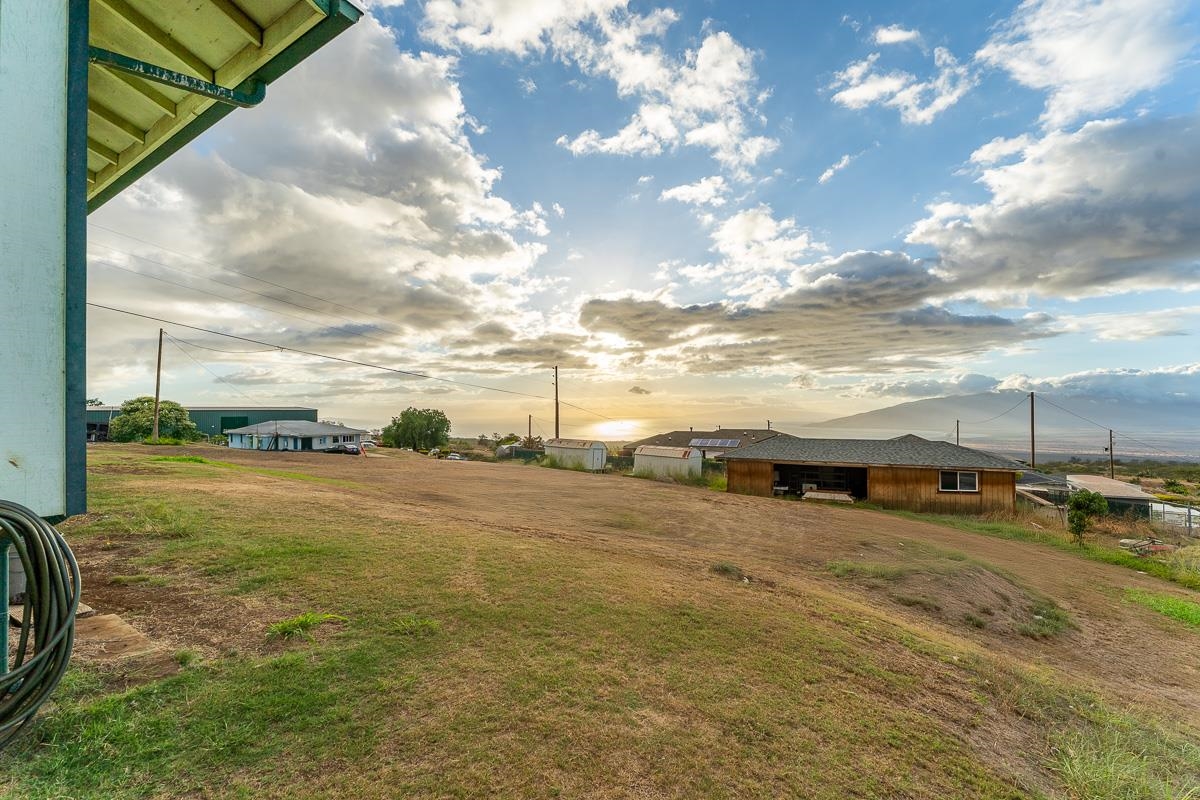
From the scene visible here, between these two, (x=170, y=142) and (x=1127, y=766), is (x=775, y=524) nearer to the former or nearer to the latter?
(x=1127, y=766)

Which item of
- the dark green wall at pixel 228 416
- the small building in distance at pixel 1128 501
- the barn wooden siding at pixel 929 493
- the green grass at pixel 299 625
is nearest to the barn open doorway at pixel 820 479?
the barn wooden siding at pixel 929 493

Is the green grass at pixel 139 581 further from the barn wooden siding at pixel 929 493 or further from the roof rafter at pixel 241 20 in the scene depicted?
the barn wooden siding at pixel 929 493

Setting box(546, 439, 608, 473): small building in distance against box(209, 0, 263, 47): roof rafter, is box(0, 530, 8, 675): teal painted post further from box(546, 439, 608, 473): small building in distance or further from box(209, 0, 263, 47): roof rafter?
box(546, 439, 608, 473): small building in distance

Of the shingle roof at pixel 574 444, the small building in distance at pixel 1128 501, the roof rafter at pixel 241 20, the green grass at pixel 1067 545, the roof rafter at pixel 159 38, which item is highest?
the roof rafter at pixel 241 20

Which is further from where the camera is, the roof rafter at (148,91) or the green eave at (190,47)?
the roof rafter at (148,91)

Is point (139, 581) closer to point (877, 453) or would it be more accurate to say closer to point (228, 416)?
point (877, 453)

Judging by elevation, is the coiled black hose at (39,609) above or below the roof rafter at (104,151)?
below

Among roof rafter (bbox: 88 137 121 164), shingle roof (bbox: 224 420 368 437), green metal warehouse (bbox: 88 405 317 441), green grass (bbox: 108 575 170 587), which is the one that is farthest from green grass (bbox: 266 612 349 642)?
green metal warehouse (bbox: 88 405 317 441)

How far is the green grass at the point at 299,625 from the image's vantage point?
3.79 m

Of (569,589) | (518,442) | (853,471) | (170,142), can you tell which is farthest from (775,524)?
(518,442)

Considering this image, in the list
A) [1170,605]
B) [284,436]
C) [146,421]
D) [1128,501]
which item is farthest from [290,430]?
[1128,501]

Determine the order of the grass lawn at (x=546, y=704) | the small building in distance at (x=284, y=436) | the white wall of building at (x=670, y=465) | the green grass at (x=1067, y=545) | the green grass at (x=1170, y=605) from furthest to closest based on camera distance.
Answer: the small building in distance at (x=284, y=436)
the white wall of building at (x=670, y=465)
the green grass at (x=1067, y=545)
the green grass at (x=1170, y=605)
the grass lawn at (x=546, y=704)

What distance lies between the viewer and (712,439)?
2140 inches

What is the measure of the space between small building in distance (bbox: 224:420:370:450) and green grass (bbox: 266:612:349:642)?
148ft
